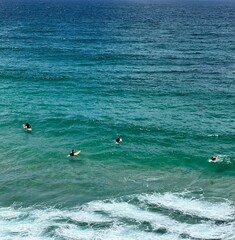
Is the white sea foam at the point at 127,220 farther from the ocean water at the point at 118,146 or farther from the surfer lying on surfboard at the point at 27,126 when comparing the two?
the surfer lying on surfboard at the point at 27,126

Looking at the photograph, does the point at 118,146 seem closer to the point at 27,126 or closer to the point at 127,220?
the point at 27,126

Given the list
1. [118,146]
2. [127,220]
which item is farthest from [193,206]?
[118,146]

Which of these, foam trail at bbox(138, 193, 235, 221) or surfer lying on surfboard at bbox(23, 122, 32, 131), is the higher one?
surfer lying on surfboard at bbox(23, 122, 32, 131)

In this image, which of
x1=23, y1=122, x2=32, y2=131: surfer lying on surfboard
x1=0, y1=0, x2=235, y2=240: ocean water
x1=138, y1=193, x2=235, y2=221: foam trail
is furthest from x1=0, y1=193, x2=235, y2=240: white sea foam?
x1=23, y1=122, x2=32, y2=131: surfer lying on surfboard

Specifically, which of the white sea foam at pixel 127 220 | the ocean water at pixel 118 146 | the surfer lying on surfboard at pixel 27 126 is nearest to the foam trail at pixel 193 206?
the white sea foam at pixel 127 220

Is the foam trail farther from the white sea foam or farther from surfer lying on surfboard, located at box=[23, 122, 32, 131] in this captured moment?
surfer lying on surfboard, located at box=[23, 122, 32, 131]

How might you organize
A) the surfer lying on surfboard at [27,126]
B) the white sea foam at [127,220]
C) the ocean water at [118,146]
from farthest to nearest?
the surfer lying on surfboard at [27,126] → the ocean water at [118,146] → the white sea foam at [127,220]
